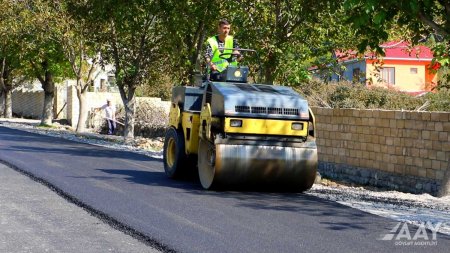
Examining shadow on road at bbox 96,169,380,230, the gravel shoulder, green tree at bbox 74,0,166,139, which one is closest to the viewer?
shadow on road at bbox 96,169,380,230

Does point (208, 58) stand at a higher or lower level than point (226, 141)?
higher

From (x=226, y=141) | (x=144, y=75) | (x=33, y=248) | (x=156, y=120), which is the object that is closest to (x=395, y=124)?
(x=226, y=141)

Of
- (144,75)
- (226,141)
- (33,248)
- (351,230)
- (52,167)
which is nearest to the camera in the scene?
(33,248)

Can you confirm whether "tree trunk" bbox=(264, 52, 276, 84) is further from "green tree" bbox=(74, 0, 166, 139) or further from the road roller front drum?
"green tree" bbox=(74, 0, 166, 139)

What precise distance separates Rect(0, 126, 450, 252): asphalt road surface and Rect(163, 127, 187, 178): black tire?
0.64 feet

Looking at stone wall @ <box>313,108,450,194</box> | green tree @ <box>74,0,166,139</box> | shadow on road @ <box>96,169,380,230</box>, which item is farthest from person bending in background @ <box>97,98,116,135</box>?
shadow on road @ <box>96,169,380,230</box>

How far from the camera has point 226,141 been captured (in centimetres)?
1091

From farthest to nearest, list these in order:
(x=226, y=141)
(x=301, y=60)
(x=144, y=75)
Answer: (x=144, y=75) < (x=301, y=60) < (x=226, y=141)

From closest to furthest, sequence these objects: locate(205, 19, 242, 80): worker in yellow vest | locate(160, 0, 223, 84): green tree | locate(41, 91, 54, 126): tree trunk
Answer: locate(205, 19, 242, 80): worker in yellow vest → locate(160, 0, 223, 84): green tree → locate(41, 91, 54, 126): tree trunk

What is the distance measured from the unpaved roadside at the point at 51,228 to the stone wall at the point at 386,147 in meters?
6.65

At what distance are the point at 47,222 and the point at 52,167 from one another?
5.45m

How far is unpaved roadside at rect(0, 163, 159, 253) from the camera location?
735 centimetres

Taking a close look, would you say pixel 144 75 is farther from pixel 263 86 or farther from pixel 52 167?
pixel 263 86

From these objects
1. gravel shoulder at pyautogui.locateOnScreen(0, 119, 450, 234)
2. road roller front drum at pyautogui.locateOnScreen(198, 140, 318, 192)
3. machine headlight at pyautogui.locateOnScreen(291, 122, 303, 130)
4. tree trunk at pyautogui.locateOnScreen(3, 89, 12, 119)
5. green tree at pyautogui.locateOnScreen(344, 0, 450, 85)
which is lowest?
gravel shoulder at pyautogui.locateOnScreen(0, 119, 450, 234)
